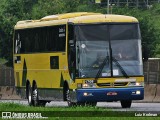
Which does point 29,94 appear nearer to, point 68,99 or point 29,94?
point 29,94

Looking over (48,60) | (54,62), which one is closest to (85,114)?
(54,62)

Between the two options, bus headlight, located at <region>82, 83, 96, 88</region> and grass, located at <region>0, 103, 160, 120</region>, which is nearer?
grass, located at <region>0, 103, 160, 120</region>

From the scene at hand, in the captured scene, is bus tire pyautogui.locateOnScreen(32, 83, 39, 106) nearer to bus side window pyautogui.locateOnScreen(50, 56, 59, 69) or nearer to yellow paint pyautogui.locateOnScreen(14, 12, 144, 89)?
yellow paint pyautogui.locateOnScreen(14, 12, 144, 89)

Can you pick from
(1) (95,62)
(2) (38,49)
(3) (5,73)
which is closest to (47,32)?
(2) (38,49)

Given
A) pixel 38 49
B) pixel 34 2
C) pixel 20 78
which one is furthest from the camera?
pixel 34 2

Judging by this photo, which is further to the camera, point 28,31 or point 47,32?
point 28,31

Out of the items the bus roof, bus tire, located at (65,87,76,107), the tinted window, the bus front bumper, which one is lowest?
bus tire, located at (65,87,76,107)

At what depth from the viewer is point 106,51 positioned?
3139 centimetres

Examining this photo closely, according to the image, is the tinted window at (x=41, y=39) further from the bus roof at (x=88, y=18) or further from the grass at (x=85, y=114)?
the grass at (x=85, y=114)

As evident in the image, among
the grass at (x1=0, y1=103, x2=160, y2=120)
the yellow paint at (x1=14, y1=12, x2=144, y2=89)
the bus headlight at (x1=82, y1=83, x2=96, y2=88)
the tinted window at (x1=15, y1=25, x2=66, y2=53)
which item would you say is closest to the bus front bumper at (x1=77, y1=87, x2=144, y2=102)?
the bus headlight at (x1=82, y1=83, x2=96, y2=88)

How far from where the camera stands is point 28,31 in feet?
122

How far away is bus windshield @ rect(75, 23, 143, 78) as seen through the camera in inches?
1233

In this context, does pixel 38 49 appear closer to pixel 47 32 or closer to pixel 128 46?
pixel 47 32

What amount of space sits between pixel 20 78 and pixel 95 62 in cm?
800
